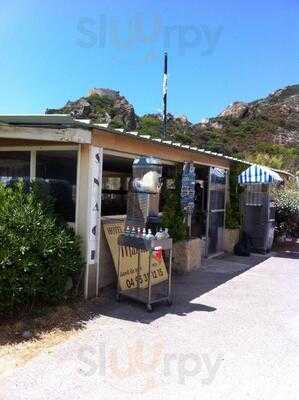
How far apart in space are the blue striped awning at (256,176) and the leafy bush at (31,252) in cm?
703

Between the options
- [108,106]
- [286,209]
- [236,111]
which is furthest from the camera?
[236,111]

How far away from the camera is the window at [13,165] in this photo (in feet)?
23.6

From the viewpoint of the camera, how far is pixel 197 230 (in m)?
11.4

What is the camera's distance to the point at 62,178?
6910 mm

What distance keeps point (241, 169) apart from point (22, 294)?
8.73 meters

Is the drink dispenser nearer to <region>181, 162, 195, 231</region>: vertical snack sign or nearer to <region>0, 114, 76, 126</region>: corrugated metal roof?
<region>0, 114, 76, 126</region>: corrugated metal roof

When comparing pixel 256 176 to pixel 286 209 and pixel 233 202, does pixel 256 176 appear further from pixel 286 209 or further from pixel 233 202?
pixel 286 209

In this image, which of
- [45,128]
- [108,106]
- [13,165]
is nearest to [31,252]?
[45,128]

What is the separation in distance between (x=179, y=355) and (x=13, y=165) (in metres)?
4.21

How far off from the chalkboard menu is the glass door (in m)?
1.87

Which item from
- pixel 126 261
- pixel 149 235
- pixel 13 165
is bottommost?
pixel 126 261

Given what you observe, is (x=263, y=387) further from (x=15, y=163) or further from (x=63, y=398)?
(x=15, y=163)

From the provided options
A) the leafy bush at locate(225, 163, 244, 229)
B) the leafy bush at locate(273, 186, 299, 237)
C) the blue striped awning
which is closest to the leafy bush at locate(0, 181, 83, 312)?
the leafy bush at locate(225, 163, 244, 229)

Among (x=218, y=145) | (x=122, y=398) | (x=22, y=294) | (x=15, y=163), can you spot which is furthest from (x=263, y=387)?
(x=218, y=145)
